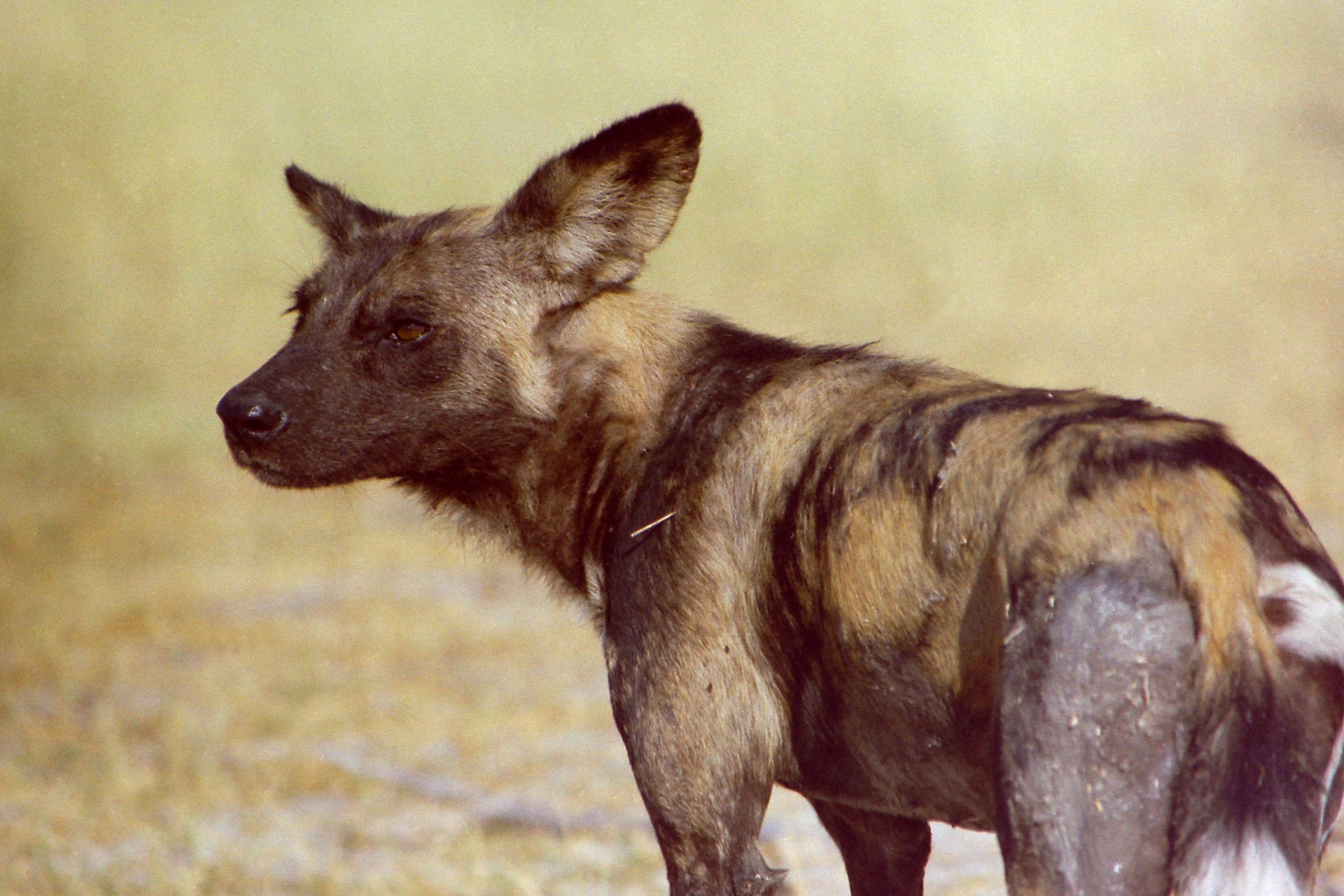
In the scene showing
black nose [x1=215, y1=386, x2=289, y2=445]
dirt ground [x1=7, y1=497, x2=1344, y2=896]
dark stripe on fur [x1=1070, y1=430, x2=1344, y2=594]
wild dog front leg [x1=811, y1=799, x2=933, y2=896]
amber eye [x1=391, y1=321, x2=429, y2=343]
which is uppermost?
amber eye [x1=391, y1=321, x2=429, y2=343]

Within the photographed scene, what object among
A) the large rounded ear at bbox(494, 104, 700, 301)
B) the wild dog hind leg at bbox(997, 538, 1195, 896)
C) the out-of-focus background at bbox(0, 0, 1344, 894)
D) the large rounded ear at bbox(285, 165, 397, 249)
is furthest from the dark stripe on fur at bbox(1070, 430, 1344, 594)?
the out-of-focus background at bbox(0, 0, 1344, 894)

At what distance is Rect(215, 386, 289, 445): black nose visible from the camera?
3.62m

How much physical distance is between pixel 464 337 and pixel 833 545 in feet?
4.07

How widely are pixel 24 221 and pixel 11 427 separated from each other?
175 centimetres

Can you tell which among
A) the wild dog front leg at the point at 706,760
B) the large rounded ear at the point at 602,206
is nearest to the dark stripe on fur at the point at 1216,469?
the wild dog front leg at the point at 706,760

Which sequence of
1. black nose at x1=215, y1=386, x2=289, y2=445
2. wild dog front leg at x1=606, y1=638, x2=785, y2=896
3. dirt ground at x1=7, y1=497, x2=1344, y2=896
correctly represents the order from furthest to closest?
dirt ground at x1=7, y1=497, x2=1344, y2=896
black nose at x1=215, y1=386, x2=289, y2=445
wild dog front leg at x1=606, y1=638, x2=785, y2=896

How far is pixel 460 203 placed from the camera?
12047 millimetres

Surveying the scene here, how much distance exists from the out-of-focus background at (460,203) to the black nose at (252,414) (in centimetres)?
A: 385

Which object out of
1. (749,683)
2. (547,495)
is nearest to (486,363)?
(547,495)

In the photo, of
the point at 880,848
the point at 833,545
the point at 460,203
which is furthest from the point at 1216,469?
the point at 460,203

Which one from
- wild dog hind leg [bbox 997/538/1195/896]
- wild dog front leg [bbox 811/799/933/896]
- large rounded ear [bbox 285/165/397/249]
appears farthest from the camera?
large rounded ear [bbox 285/165/397/249]

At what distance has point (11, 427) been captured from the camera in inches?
488

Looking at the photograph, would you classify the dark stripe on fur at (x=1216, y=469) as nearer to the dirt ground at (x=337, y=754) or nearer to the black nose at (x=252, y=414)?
the dirt ground at (x=337, y=754)

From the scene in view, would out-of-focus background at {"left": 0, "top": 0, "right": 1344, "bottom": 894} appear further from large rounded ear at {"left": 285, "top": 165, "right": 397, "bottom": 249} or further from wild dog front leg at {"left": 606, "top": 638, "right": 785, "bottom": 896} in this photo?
wild dog front leg at {"left": 606, "top": 638, "right": 785, "bottom": 896}
